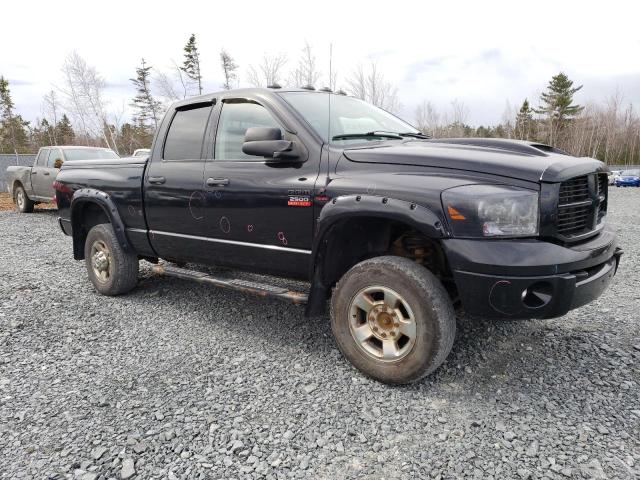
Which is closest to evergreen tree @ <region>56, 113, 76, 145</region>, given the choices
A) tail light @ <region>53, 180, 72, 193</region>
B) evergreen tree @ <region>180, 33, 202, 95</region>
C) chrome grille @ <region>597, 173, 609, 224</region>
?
evergreen tree @ <region>180, 33, 202, 95</region>

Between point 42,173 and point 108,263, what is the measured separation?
30.0 ft

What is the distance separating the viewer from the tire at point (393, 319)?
271cm

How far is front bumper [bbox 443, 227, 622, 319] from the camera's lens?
2.47 meters

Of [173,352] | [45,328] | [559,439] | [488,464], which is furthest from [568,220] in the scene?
[45,328]

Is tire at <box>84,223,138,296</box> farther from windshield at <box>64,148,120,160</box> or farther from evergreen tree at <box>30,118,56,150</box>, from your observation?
evergreen tree at <box>30,118,56,150</box>

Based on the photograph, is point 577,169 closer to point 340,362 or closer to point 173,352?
point 340,362

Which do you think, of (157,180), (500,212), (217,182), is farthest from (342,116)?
(157,180)

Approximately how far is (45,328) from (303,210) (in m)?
2.62

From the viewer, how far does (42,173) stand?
12.2 meters

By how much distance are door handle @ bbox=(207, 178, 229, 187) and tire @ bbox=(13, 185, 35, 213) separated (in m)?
12.0

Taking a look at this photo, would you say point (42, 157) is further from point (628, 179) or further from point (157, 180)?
point (628, 179)

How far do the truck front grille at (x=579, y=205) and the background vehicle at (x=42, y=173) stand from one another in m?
11.1

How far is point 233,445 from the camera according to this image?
2.38 m

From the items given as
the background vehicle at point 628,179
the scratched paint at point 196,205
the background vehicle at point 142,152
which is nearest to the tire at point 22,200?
the background vehicle at point 142,152
